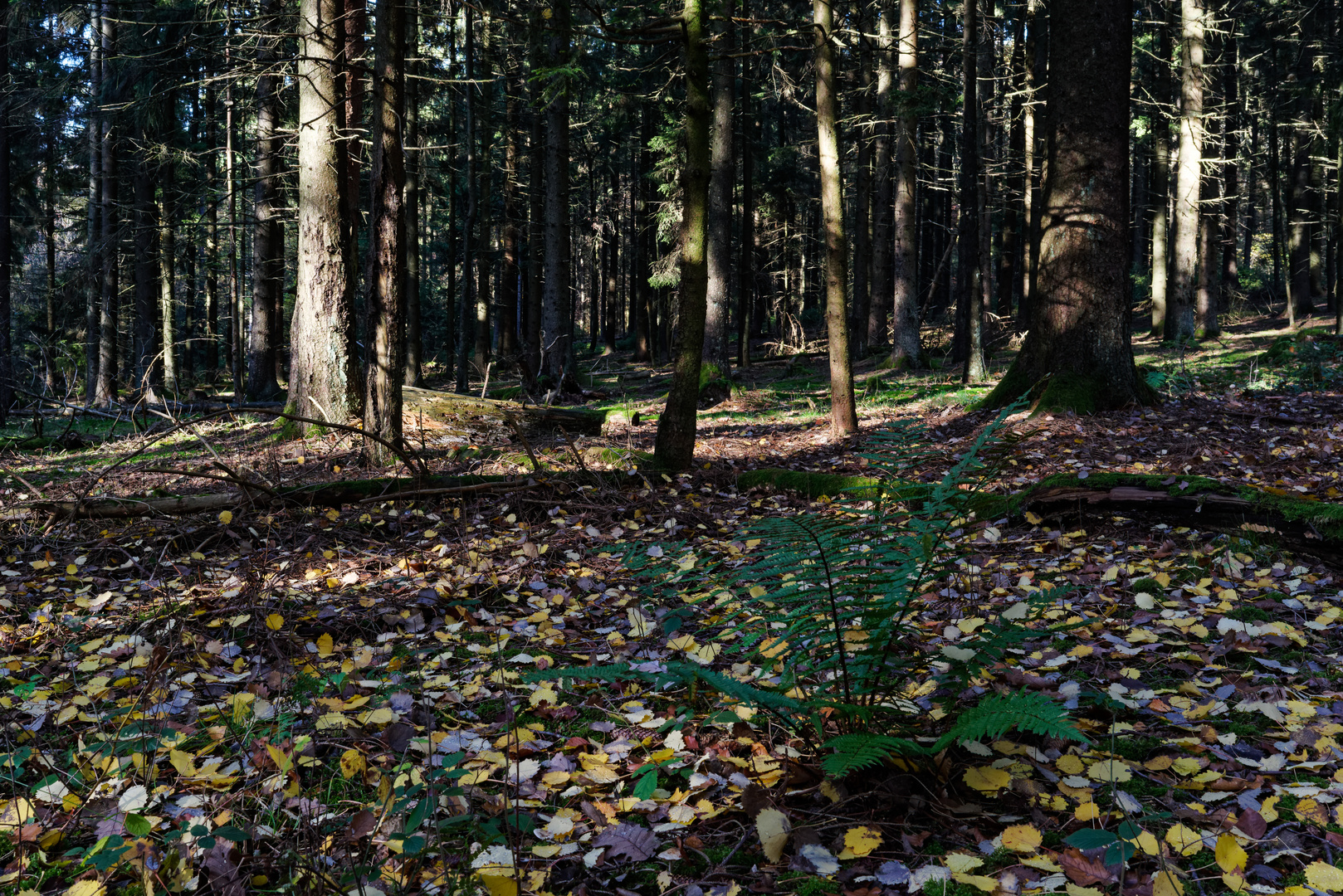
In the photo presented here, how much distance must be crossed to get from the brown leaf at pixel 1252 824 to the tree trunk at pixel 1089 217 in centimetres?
562

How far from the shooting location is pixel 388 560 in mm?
4602

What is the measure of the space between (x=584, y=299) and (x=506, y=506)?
195 feet

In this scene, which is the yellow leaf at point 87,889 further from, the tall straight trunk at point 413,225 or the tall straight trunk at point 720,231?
the tall straight trunk at point 413,225

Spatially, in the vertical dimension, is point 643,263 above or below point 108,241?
above

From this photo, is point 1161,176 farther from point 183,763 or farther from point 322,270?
point 183,763

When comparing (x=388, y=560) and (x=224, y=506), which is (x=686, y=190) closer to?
(x=388, y=560)

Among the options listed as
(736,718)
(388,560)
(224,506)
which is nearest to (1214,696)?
(736,718)

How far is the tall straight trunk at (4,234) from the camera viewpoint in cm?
1459

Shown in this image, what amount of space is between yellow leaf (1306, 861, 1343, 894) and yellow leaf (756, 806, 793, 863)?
3.43 ft

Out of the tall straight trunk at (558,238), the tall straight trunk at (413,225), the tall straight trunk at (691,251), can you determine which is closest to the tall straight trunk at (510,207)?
the tall straight trunk at (413,225)

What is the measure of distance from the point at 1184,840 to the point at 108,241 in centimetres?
1989

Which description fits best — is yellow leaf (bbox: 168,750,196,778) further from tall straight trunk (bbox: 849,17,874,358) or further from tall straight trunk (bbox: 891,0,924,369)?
tall straight trunk (bbox: 849,17,874,358)

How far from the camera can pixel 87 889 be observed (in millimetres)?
1785

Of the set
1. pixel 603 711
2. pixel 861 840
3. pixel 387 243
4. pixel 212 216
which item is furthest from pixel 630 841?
pixel 212 216
